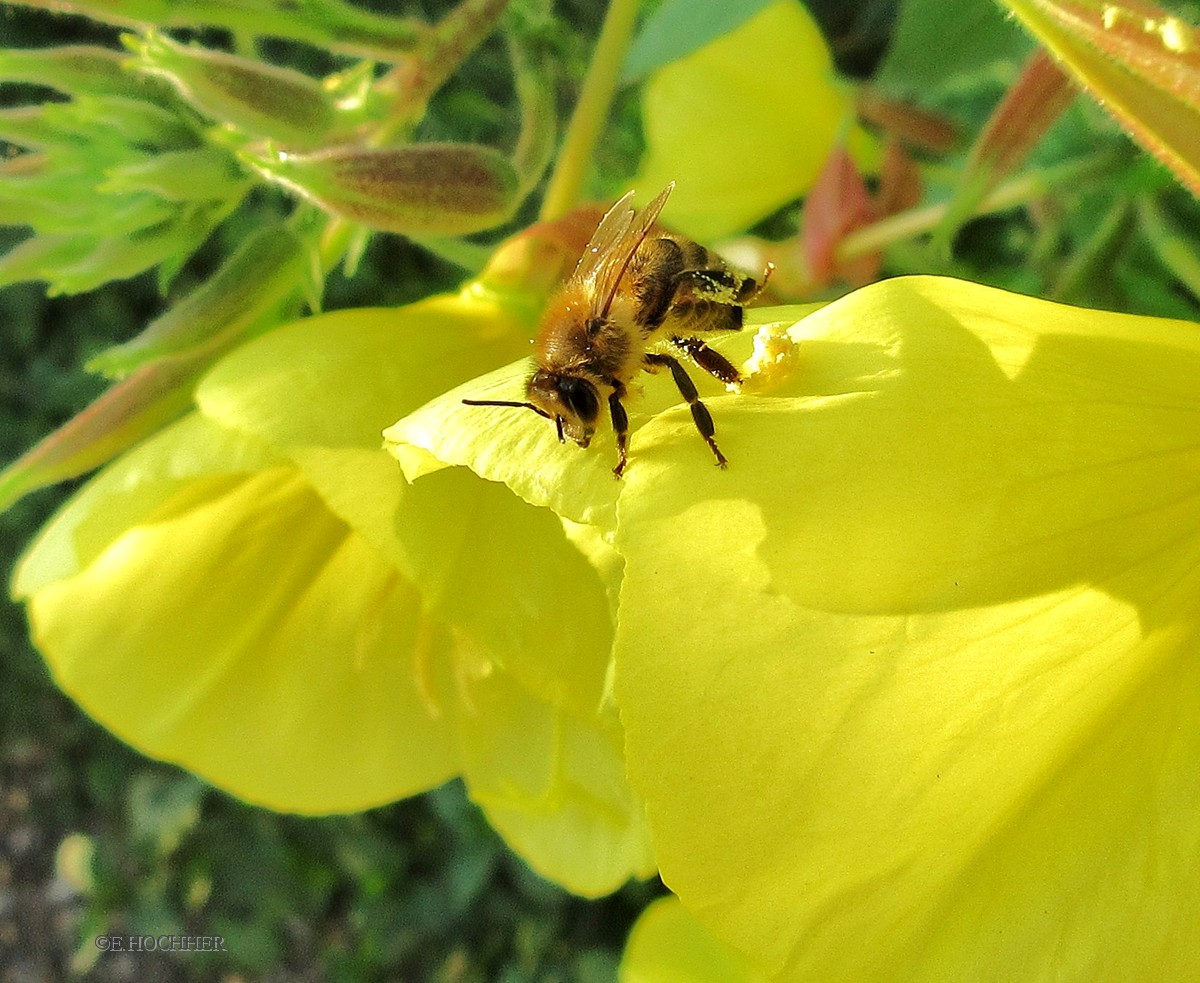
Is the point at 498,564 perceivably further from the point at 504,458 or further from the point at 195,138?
the point at 195,138

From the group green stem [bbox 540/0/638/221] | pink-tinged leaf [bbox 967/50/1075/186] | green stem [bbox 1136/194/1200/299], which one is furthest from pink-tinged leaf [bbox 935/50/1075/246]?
green stem [bbox 540/0/638/221]

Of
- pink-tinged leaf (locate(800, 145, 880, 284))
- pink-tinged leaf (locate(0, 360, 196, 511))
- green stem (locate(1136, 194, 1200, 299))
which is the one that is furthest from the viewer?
pink-tinged leaf (locate(800, 145, 880, 284))

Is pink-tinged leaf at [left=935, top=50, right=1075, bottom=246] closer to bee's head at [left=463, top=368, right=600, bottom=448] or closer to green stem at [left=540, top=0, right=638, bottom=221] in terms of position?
green stem at [left=540, top=0, right=638, bottom=221]

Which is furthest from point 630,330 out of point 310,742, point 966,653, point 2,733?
point 2,733

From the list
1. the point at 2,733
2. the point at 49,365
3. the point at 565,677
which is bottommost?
the point at 2,733

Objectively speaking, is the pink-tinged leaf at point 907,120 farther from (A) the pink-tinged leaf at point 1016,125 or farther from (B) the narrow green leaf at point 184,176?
(B) the narrow green leaf at point 184,176
